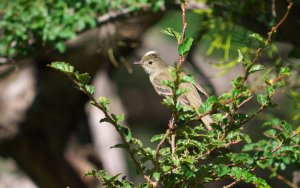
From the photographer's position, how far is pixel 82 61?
4.79m

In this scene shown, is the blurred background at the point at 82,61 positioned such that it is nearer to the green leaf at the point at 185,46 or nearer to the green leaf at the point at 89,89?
the green leaf at the point at 185,46

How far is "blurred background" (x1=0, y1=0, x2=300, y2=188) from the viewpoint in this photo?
10.2ft

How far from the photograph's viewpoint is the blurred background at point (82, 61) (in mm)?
3102

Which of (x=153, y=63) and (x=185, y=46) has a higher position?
(x=153, y=63)

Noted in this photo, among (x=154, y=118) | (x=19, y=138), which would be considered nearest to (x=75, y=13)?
(x=19, y=138)

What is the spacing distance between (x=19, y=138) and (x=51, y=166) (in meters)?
0.34

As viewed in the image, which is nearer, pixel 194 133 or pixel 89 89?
pixel 89 89

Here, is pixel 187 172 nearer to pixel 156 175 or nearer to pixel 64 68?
pixel 156 175

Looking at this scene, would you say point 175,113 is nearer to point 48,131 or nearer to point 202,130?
point 202,130

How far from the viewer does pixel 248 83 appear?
122 inches

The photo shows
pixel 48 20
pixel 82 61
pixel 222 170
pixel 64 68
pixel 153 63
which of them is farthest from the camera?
pixel 82 61

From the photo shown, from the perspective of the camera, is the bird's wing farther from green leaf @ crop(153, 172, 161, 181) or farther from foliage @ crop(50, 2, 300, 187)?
green leaf @ crop(153, 172, 161, 181)

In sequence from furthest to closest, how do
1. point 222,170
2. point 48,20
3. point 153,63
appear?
1. point 153,63
2. point 48,20
3. point 222,170

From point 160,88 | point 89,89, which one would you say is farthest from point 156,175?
point 160,88
